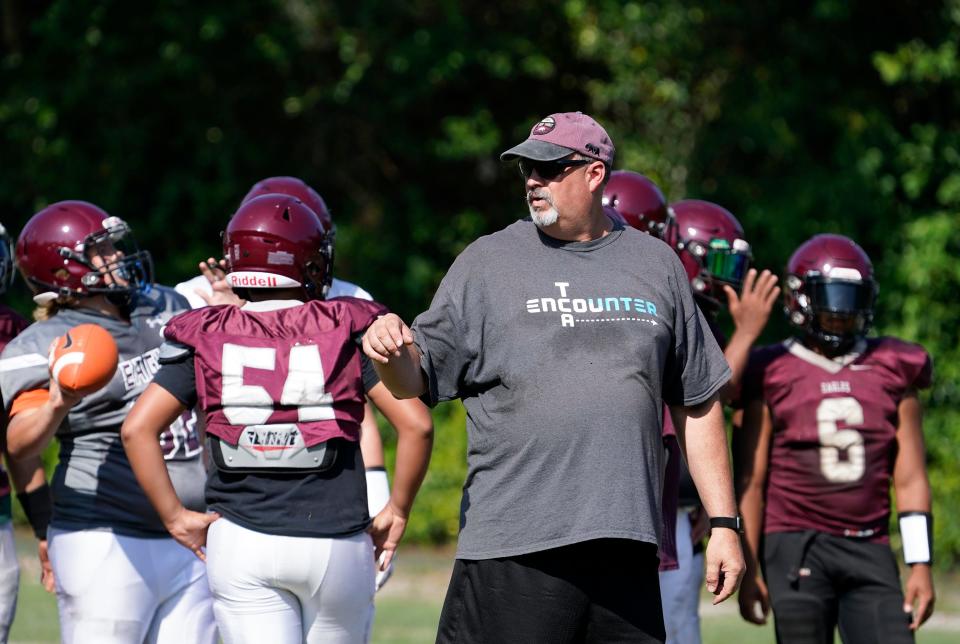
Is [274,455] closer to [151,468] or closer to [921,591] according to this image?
[151,468]

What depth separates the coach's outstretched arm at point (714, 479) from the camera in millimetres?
3914

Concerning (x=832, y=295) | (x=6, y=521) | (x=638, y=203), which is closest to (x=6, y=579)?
(x=6, y=521)

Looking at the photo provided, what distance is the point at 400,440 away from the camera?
4723mm

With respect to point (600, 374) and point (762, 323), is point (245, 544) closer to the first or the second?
point (600, 374)

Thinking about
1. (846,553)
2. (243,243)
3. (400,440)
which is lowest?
(846,553)

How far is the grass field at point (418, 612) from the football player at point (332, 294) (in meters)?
3.37

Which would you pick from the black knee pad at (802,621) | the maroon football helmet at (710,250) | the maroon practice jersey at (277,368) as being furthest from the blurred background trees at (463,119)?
the maroon practice jersey at (277,368)

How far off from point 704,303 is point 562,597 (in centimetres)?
224

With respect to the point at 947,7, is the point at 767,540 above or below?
Answer: below

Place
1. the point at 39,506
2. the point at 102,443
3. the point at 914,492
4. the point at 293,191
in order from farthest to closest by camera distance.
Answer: the point at 293,191 → the point at 914,492 → the point at 39,506 → the point at 102,443

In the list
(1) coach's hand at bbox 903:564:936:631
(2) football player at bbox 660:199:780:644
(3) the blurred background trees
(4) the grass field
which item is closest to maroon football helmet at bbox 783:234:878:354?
(2) football player at bbox 660:199:780:644

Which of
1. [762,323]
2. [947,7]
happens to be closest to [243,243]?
[762,323]

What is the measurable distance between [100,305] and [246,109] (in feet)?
30.6

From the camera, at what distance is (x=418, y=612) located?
9789 millimetres
